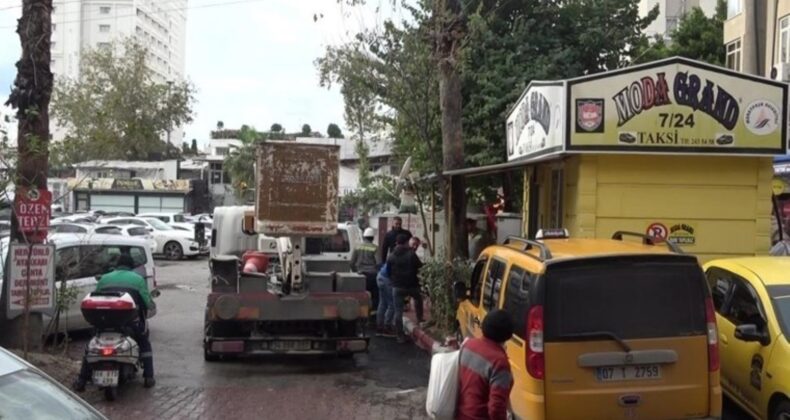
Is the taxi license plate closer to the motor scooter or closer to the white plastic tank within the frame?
the motor scooter

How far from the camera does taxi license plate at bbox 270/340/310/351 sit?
1082 cm

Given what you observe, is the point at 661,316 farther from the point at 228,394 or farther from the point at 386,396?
the point at 228,394

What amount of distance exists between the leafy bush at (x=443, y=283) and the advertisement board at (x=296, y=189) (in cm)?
231

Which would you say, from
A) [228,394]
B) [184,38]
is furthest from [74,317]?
[184,38]

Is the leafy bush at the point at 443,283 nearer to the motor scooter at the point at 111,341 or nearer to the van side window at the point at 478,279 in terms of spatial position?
the van side window at the point at 478,279

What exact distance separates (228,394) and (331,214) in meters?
2.71

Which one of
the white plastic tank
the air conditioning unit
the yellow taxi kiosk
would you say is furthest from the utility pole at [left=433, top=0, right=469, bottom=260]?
the air conditioning unit

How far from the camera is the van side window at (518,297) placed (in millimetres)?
6250

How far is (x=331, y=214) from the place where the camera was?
36.3 feet

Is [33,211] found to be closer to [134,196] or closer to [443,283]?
[443,283]

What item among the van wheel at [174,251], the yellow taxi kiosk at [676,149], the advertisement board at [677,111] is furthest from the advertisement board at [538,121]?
the van wheel at [174,251]

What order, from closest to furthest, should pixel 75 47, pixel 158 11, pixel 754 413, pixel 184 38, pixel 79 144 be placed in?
1. pixel 754 413
2. pixel 79 144
3. pixel 75 47
4. pixel 158 11
5. pixel 184 38

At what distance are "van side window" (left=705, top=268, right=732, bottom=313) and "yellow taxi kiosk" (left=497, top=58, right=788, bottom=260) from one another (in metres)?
2.43

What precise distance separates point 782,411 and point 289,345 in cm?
605
